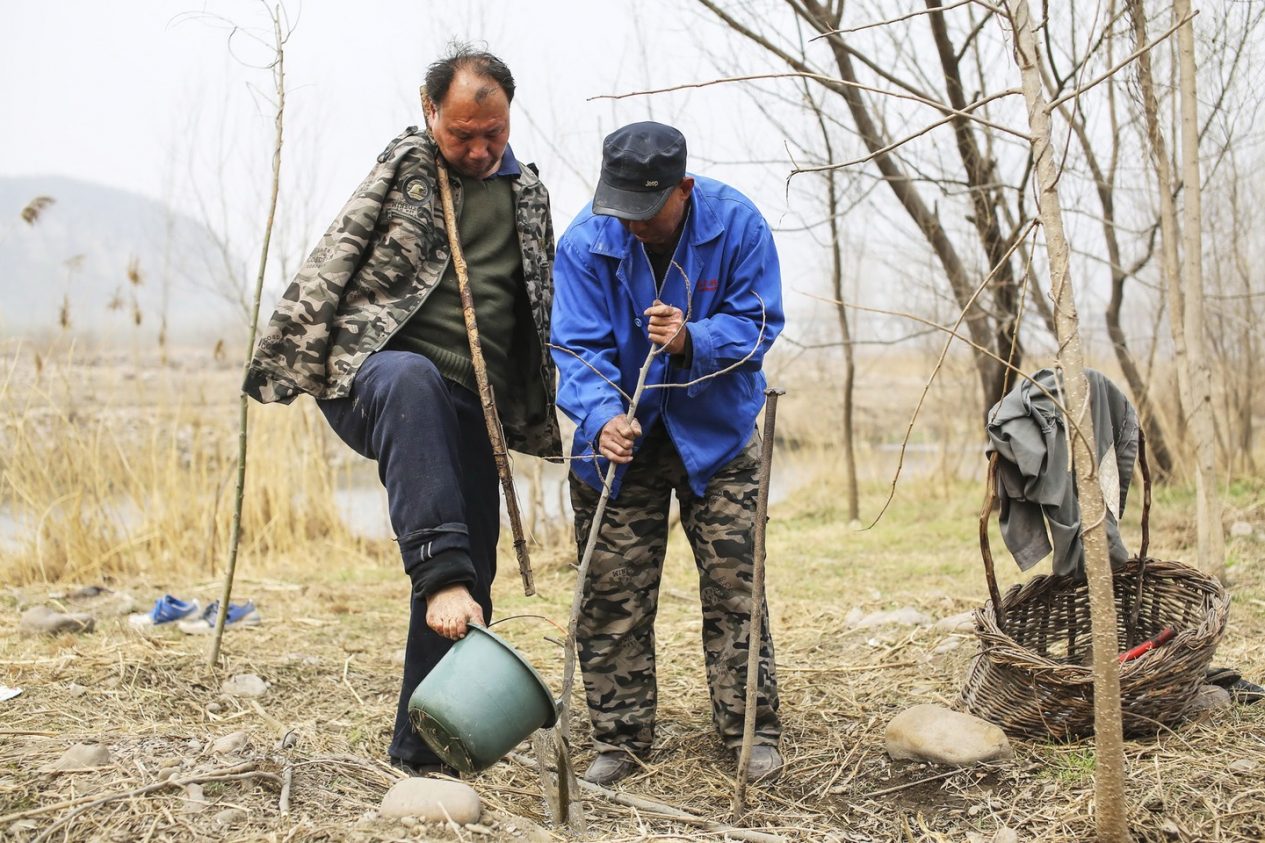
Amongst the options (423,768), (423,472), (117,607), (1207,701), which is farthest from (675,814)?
(117,607)

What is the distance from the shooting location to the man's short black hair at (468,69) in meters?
2.78

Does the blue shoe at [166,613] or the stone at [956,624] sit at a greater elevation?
the stone at [956,624]

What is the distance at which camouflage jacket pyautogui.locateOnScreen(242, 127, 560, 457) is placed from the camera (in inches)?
109

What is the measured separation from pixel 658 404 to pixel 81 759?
1.68m

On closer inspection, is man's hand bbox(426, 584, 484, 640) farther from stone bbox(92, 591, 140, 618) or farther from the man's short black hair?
stone bbox(92, 591, 140, 618)

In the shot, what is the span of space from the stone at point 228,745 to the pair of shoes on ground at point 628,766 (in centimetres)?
92

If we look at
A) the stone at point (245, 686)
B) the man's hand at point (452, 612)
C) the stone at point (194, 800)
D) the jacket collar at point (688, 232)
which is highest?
the jacket collar at point (688, 232)

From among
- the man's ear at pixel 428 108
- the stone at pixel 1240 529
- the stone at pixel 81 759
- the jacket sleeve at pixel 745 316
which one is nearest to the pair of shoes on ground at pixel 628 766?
the jacket sleeve at pixel 745 316

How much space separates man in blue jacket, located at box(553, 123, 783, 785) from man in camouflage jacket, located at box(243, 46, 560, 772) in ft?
0.81

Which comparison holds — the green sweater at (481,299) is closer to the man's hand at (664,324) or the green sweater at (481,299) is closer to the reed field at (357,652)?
the man's hand at (664,324)

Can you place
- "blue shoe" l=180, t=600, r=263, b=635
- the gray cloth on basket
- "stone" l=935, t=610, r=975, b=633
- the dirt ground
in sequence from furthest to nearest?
"blue shoe" l=180, t=600, r=263, b=635
"stone" l=935, t=610, r=975, b=633
the gray cloth on basket
the dirt ground

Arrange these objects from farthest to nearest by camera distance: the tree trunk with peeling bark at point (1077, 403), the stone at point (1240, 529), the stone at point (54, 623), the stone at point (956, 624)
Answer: the stone at point (1240, 529) → the stone at point (54, 623) → the stone at point (956, 624) → the tree trunk with peeling bark at point (1077, 403)

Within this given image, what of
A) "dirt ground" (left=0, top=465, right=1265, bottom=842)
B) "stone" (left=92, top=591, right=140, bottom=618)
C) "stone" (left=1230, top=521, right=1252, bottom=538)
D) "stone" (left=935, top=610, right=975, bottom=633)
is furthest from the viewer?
"stone" (left=1230, top=521, right=1252, bottom=538)

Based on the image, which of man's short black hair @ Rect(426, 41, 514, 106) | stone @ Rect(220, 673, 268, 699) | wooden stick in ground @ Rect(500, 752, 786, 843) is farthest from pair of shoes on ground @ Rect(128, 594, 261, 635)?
man's short black hair @ Rect(426, 41, 514, 106)
